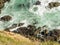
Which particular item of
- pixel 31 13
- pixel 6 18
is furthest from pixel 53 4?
pixel 6 18

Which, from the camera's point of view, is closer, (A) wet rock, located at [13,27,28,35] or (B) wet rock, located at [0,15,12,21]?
(A) wet rock, located at [13,27,28,35]

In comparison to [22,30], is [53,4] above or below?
above

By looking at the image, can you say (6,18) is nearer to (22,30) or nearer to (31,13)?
(31,13)

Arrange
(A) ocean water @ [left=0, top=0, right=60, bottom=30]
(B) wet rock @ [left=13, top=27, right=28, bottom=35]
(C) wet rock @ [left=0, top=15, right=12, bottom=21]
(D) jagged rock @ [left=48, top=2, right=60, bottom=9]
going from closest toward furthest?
1. (B) wet rock @ [left=13, top=27, right=28, bottom=35]
2. (A) ocean water @ [left=0, top=0, right=60, bottom=30]
3. (C) wet rock @ [left=0, top=15, right=12, bottom=21]
4. (D) jagged rock @ [left=48, top=2, right=60, bottom=9]

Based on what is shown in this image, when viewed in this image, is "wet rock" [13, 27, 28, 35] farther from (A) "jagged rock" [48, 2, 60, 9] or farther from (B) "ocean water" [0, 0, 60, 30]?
(A) "jagged rock" [48, 2, 60, 9]

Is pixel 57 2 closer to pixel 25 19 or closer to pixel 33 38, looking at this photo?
pixel 25 19

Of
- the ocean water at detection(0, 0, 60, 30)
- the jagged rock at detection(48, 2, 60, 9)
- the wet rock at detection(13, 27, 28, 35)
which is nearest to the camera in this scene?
the wet rock at detection(13, 27, 28, 35)

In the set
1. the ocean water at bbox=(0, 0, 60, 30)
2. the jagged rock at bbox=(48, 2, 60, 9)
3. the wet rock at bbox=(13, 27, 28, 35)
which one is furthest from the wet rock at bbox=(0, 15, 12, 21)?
the jagged rock at bbox=(48, 2, 60, 9)

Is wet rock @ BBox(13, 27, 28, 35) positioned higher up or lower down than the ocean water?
lower down

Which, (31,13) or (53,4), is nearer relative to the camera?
(31,13)
